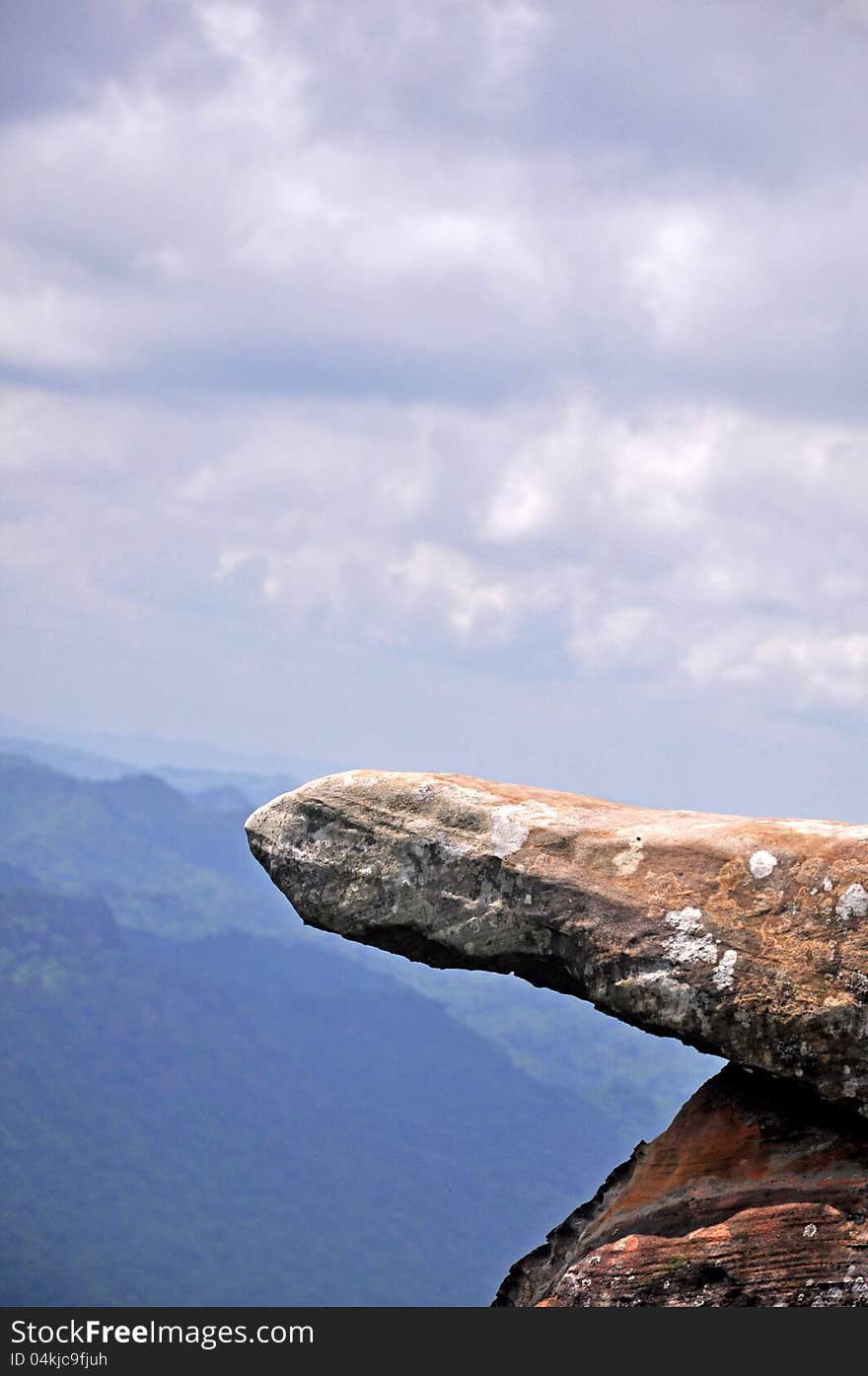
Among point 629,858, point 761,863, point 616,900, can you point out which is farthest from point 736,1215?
point 629,858

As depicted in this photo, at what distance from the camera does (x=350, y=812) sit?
1783cm

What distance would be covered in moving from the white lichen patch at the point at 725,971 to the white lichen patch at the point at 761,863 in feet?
3.19

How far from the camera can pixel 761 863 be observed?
1580cm

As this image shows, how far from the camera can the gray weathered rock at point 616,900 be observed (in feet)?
49.8

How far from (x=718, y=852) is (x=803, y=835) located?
1023 mm

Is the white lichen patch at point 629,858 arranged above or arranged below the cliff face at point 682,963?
above

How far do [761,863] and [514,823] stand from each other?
120 inches

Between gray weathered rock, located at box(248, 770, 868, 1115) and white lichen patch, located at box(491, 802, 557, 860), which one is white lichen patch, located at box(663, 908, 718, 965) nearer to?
gray weathered rock, located at box(248, 770, 868, 1115)

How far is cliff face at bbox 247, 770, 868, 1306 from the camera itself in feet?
49.2

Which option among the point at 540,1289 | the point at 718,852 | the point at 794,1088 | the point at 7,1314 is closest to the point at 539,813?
the point at 718,852

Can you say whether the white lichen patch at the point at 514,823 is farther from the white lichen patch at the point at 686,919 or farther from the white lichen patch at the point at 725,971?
the white lichen patch at the point at 725,971

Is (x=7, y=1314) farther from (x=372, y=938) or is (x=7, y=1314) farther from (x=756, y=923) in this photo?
(x=756, y=923)

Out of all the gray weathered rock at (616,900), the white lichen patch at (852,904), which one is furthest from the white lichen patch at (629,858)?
the white lichen patch at (852,904)

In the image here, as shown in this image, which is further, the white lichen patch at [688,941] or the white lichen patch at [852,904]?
the white lichen patch at [688,941]
